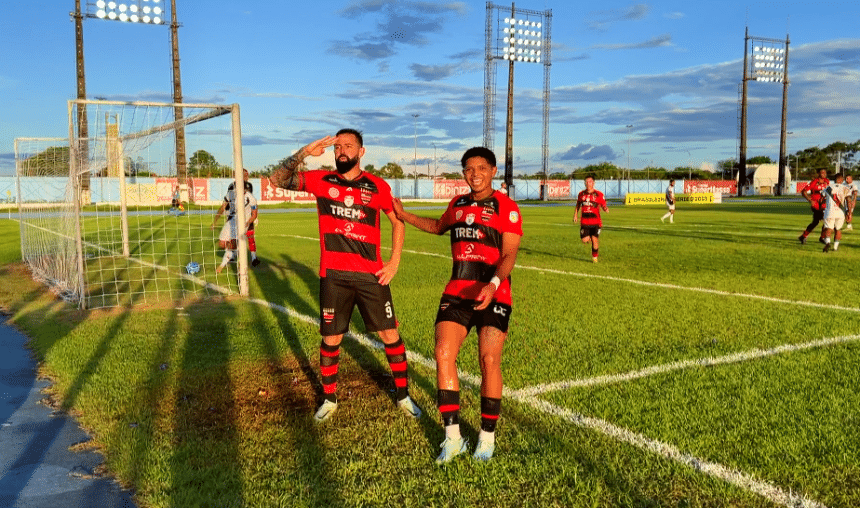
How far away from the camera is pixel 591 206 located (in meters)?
14.7

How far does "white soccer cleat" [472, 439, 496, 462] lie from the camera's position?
4.12m

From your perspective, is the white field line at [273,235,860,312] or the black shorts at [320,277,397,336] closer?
the black shorts at [320,277,397,336]

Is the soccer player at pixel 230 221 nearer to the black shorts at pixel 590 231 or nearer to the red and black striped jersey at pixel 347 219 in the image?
the black shorts at pixel 590 231

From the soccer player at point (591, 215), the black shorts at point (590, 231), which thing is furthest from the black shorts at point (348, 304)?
the black shorts at point (590, 231)

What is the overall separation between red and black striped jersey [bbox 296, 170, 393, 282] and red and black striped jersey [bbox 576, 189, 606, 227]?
32.8 feet

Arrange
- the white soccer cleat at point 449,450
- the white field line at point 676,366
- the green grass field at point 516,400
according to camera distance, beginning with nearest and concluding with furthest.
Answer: the green grass field at point 516,400 → the white soccer cleat at point 449,450 → the white field line at point 676,366

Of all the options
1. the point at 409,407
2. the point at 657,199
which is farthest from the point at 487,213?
the point at 657,199

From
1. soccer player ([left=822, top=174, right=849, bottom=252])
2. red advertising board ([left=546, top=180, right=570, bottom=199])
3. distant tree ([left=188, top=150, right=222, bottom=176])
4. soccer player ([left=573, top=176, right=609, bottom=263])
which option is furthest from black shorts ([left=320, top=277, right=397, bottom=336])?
red advertising board ([left=546, top=180, right=570, bottom=199])

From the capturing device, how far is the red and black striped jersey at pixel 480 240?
4293 millimetres

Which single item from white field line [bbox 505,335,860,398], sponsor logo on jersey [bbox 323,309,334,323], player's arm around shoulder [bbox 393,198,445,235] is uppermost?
player's arm around shoulder [bbox 393,198,445,235]

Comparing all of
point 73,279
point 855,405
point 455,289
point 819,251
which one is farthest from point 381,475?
point 819,251

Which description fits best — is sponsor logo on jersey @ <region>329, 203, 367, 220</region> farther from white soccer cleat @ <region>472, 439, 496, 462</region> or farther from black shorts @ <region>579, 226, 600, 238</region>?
black shorts @ <region>579, 226, 600, 238</region>

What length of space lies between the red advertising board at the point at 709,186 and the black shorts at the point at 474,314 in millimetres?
74903

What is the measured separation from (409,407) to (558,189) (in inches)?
2617
